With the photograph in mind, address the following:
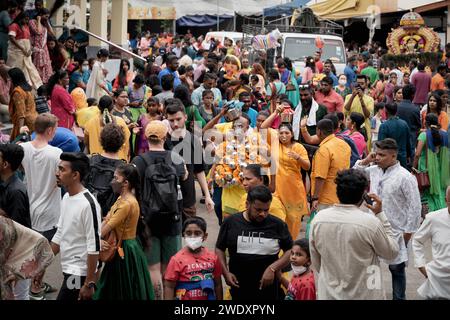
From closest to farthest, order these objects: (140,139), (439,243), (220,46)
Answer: (439,243), (140,139), (220,46)

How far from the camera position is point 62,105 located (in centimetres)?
1286

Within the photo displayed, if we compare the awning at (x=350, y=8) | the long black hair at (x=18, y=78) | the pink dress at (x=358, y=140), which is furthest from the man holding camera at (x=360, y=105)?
the awning at (x=350, y=8)

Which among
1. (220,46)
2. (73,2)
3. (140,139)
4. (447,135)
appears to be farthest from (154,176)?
(220,46)

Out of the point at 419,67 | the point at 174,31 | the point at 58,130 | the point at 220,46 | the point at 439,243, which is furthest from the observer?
the point at 174,31

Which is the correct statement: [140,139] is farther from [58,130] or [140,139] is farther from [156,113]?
[58,130]

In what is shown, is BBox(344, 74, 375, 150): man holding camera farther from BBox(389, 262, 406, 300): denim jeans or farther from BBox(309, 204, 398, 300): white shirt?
BBox(309, 204, 398, 300): white shirt

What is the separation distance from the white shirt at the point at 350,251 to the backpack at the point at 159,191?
2.06 meters

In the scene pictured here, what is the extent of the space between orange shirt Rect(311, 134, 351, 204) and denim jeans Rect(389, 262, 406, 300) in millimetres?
1017

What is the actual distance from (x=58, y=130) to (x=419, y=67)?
11.9m

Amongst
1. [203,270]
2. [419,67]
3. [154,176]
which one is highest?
[419,67]

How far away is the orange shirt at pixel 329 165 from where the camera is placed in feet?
29.5

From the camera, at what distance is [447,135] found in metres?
11.4

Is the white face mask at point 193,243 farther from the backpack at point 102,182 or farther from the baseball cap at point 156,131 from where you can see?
the baseball cap at point 156,131

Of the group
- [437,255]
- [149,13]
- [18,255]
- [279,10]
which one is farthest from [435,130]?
[149,13]
